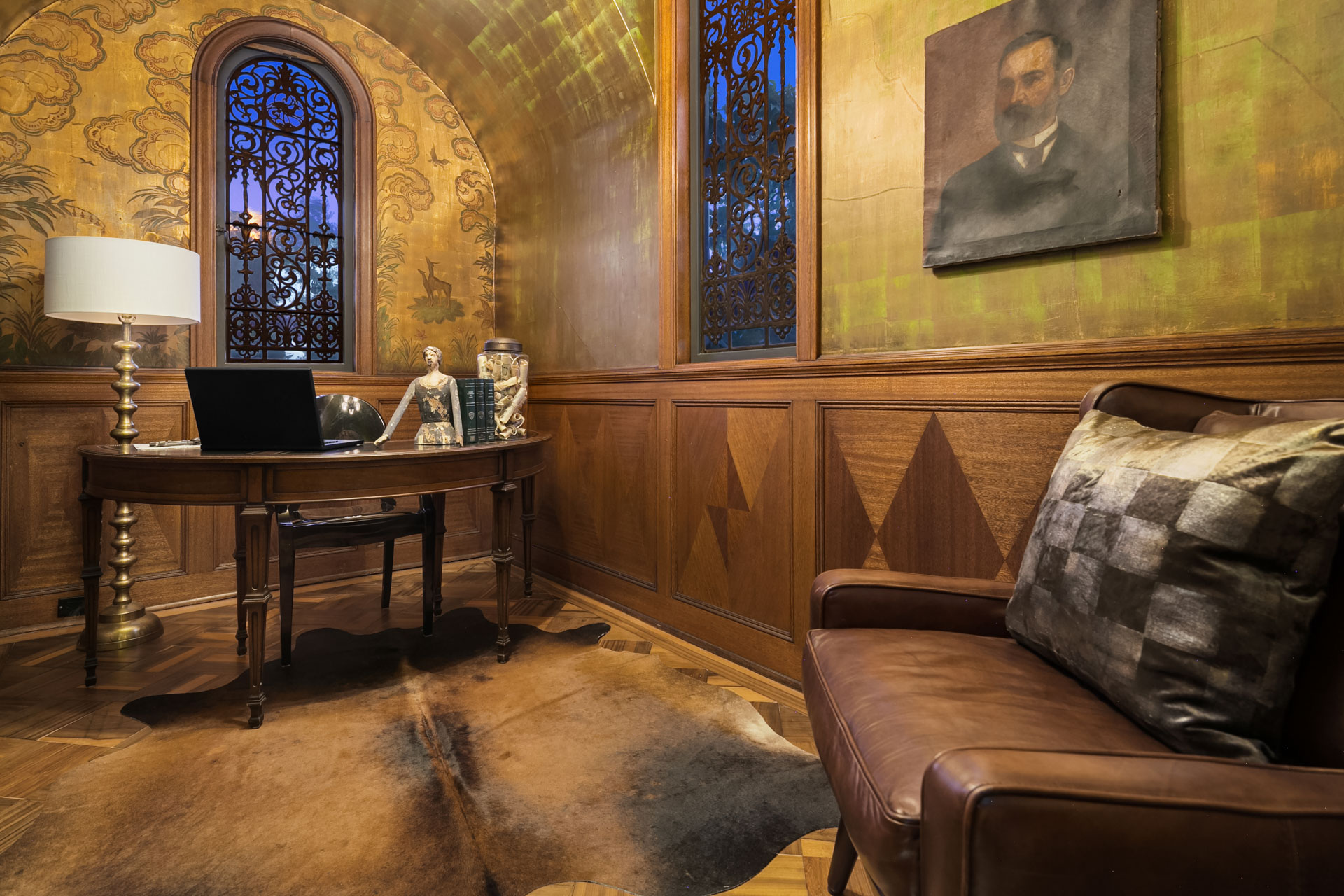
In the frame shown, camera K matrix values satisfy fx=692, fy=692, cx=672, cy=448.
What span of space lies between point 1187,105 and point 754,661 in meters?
1.99

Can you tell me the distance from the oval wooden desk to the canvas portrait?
165 centimetres

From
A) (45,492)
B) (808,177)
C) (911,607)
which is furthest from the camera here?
(45,492)

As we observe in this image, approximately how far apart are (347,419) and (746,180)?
1.84 m

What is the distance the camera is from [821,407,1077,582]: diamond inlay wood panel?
1787 mm

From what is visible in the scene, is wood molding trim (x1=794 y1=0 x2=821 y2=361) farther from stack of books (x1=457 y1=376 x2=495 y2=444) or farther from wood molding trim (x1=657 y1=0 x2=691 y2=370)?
stack of books (x1=457 y1=376 x2=495 y2=444)

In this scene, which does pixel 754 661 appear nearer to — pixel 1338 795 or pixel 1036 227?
pixel 1036 227

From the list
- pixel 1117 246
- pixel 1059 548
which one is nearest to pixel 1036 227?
pixel 1117 246

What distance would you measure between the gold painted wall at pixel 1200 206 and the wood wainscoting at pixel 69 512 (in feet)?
10.0

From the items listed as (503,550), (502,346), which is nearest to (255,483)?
(503,550)

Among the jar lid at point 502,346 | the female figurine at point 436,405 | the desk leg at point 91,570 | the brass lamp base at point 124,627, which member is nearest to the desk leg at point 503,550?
the female figurine at point 436,405

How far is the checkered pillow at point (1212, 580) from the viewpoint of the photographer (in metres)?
0.87

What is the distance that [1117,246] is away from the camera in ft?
5.37

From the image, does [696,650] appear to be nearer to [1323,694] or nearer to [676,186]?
[676,186]

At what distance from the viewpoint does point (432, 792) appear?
1741mm
